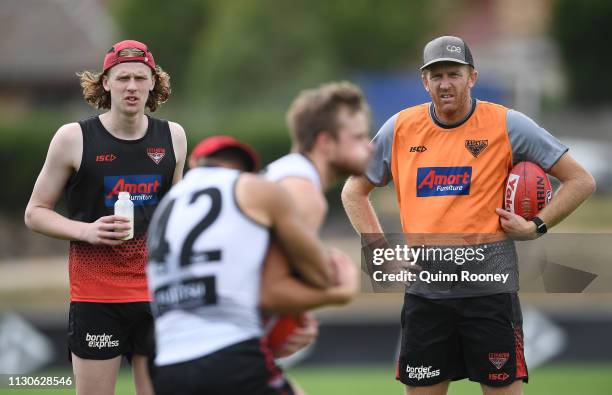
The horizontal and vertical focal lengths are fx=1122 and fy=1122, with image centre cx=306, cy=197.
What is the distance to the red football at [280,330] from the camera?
5.10 m

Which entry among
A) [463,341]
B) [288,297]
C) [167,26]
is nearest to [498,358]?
[463,341]

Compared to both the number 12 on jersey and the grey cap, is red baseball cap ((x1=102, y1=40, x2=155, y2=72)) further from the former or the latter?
the number 12 on jersey

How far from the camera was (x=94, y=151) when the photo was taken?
256 inches

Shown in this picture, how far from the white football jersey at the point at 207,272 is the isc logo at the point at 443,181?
6.53 feet

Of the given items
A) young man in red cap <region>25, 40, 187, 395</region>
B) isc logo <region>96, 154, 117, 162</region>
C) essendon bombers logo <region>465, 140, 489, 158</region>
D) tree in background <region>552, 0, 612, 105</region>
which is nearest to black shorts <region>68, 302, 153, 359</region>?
young man in red cap <region>25, 40, 187, 395</region>

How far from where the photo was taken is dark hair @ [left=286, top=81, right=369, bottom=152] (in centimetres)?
506

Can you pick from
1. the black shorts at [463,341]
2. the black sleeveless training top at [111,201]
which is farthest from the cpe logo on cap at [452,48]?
the black sleeveless training top at [111,201]

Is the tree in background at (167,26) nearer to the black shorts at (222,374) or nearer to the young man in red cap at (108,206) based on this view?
the young man in red cap at (108,206)

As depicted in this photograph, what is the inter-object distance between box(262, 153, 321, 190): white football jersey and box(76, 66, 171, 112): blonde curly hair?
1.92 meters

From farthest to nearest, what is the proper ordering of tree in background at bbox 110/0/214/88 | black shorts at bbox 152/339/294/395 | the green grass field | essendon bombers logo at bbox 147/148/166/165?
1. tree in background at bbox 110/0/214/88
2. the green grass field
3. essendon bombers logo at bbox 147/148/166/165
4. black shorts at bbox 152/339/294/395

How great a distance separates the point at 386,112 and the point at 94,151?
2729cm

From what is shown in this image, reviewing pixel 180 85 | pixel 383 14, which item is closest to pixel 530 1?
pixel 383 14

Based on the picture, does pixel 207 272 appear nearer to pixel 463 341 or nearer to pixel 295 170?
pixel 295 170

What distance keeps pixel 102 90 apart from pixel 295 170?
6.94 ft
